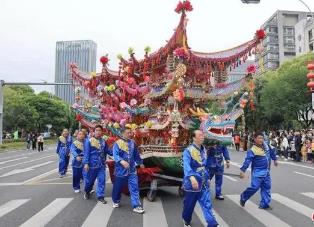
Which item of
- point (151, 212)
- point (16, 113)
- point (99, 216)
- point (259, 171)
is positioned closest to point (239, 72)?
point (259, 171)

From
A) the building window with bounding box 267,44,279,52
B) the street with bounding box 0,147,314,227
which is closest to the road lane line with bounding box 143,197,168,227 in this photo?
the street with bounding box 0,147,314,227

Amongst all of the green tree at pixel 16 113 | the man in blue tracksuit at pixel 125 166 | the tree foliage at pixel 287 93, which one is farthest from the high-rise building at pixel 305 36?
the man in blue tracksuit at pixel 125 166

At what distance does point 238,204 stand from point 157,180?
187cm

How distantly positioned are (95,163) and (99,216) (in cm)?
200

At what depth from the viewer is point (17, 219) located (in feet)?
24.8

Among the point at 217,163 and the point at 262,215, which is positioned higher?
the point at 217,163

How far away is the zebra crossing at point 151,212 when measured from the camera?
720 centimetres

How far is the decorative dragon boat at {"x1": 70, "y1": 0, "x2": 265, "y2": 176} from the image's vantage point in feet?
30.2

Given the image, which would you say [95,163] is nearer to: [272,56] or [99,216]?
[99,216]

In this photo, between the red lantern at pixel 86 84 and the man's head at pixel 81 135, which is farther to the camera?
the red lantern at pixel 86 84

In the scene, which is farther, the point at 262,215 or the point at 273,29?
the point at 273,29

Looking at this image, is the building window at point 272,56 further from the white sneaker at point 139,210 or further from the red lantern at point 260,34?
the white sneaker at point 139,210

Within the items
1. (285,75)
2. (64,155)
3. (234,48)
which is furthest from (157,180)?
(285,75)

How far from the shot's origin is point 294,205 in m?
8.80
